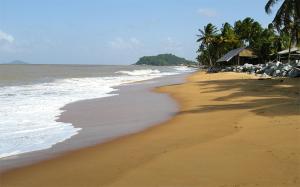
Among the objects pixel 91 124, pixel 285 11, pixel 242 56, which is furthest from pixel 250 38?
pixel 91 124

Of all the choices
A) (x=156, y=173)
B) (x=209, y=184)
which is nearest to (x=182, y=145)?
(x=156, y=173)

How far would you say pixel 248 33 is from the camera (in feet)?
209

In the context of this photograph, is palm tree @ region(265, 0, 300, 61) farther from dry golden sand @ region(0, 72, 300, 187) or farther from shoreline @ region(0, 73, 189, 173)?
dry golden sand @ region(0, 72, 300, 187)

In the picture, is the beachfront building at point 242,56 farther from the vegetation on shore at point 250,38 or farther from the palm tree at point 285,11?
the palm tree at point 285,11

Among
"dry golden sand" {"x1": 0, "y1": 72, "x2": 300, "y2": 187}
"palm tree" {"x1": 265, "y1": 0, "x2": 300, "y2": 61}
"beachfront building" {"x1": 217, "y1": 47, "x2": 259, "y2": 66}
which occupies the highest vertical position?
"palm tree" {"x1": 265, "y1": 0, "x2": 300, "y2": 61}

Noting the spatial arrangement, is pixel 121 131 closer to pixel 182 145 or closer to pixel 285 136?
pixel 182 145

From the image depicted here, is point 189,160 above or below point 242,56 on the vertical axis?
below

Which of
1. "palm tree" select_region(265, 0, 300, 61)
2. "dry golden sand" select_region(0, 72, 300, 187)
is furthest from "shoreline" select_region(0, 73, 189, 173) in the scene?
"palm tree" select_region(265, 0, 300, 61)

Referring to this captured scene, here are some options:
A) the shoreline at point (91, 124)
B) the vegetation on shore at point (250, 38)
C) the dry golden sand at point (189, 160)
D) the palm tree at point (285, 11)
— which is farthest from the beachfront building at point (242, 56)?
the dry golden sand at point (189, 160)

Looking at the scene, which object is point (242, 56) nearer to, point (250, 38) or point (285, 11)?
point (250, 38)

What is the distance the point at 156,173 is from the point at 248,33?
61260mm

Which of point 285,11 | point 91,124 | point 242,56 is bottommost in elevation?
point 91,124

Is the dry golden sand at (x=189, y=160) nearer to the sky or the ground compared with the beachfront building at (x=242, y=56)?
nearer to the ground

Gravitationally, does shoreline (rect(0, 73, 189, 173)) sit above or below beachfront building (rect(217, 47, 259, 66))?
below
